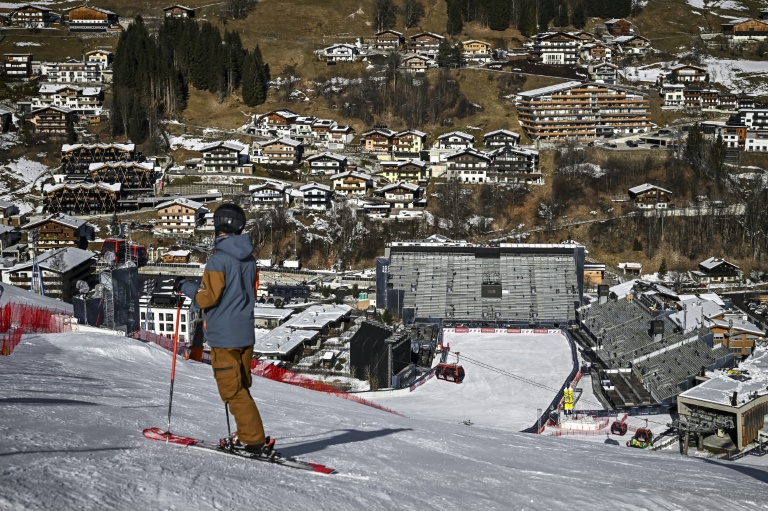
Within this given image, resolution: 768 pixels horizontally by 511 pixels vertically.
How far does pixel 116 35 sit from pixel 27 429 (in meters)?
49.0

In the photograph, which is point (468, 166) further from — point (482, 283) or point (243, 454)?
point (243, 454)

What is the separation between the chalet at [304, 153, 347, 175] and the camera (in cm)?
3712

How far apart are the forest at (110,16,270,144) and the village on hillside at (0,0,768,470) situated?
11 centimetres

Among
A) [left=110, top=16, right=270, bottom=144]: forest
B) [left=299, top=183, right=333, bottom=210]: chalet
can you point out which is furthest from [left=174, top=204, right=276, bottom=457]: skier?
[left=110, top=16, right=270, bottom=144]: forest

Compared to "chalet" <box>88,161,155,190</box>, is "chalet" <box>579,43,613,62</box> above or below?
above

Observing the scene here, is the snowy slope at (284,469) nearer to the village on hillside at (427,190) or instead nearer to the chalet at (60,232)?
the village on hillside at (427,190)

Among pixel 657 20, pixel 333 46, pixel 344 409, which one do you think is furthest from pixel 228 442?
pixel 657 20

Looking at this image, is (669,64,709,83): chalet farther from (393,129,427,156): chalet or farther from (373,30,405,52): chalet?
(373,30,405,52): chalet

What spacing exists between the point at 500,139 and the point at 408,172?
4.42 metres

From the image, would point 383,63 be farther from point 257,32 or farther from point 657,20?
point 657,20

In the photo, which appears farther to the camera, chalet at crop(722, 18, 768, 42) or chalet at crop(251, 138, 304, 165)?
chalet at crop(722, 18, 768, 42)

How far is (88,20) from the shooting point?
49188 mm

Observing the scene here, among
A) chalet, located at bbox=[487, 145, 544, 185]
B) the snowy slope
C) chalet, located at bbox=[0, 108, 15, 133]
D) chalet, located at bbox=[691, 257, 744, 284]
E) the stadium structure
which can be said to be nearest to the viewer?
the snowy slope

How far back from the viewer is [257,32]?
49688 mm
